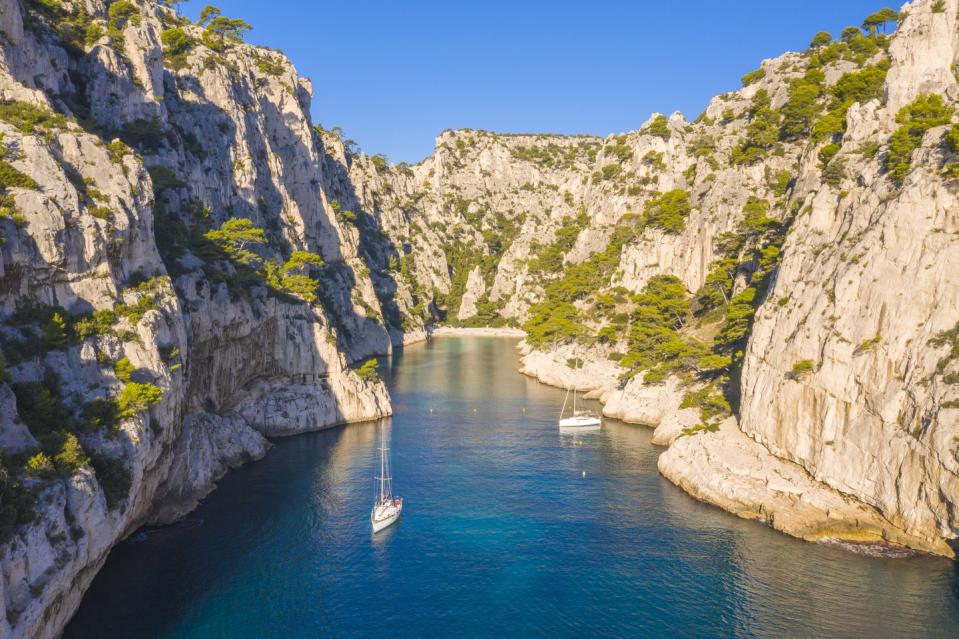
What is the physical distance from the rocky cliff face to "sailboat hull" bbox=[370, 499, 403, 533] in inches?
584

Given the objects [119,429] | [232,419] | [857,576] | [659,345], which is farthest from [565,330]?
[119,429]

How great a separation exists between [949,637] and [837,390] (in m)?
17.6

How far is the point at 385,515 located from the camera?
45.6m

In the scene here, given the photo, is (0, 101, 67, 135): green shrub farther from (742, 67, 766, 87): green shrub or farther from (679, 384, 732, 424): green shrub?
(742, 67, 766, 87): green shrub

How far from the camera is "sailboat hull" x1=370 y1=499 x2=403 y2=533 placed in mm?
44938

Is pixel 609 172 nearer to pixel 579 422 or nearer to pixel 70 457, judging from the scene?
pixel 579 422

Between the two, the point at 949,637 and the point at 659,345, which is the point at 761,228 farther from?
the point at 949,637

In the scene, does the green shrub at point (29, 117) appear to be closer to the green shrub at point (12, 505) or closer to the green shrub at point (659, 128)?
the green shrub at point (12, 505)

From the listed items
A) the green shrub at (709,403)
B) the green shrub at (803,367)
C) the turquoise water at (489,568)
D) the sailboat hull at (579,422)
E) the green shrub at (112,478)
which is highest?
the green shrub at (803,367)

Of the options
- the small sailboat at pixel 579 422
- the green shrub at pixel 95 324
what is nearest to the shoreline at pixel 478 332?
the small sailboat at pixel 579 422

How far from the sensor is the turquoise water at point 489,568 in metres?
32.9

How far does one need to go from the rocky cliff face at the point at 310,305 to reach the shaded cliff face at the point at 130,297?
7.7 inches

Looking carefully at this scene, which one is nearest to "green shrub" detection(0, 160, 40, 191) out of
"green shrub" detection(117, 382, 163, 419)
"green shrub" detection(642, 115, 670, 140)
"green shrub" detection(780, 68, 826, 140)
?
"green shrub" detection(117, 382, 163, 419)

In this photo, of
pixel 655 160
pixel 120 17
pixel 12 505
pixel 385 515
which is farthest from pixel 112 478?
pixel 655 160
